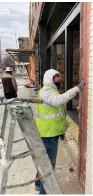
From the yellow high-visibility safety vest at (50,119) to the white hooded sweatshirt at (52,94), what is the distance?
2.8 inches

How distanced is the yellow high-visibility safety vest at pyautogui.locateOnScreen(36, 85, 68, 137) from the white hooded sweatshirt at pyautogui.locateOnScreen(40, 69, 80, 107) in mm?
70

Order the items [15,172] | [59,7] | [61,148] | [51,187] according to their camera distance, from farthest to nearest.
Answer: [59,7] → [61,148] → [15,172] → [51,187]

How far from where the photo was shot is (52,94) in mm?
3195

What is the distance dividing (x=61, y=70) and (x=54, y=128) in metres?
6.69

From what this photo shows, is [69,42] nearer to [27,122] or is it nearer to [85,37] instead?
[85,37]

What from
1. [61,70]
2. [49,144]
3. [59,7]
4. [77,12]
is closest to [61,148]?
[49,144]

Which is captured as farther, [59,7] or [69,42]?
[59,7]

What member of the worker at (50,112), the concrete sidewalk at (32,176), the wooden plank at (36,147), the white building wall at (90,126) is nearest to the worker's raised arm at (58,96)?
the worker at (50,112)

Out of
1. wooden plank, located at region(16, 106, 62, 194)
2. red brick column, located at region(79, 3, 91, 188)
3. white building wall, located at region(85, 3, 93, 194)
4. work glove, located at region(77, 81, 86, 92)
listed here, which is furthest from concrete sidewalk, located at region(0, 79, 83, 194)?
work glove, located at region(77, 81, 86, 92)

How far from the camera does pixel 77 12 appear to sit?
14.6 feet

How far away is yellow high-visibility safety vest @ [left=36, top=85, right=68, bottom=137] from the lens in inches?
131

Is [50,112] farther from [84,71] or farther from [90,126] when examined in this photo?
[84,71]

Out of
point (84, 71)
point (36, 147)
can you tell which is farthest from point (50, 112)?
point (36, 147)

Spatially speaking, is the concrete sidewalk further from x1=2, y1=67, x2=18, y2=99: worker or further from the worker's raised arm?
x1=2, y1=67, x2=18, y2=99: worker
